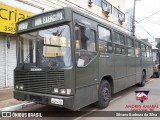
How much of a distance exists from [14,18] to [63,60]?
642 cm

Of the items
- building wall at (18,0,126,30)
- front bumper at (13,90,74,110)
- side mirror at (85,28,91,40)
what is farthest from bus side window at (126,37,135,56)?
building wall at (18,0,126,30)

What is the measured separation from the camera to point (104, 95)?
7.27m

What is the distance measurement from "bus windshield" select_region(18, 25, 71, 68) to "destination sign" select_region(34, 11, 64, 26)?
0.22 meters

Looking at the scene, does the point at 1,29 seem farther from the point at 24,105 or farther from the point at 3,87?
the point at 24,105

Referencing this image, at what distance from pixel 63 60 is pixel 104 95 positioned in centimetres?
236

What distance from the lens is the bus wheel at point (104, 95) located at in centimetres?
703

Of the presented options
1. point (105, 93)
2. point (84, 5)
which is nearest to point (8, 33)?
point (105, 93)

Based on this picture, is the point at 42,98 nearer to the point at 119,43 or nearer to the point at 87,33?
the point at 87,33

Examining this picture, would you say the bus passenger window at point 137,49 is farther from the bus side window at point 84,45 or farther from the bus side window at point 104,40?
the bus side window at point 84,45

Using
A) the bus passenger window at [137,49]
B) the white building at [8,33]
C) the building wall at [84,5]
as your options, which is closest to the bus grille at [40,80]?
the white building at [8,33]

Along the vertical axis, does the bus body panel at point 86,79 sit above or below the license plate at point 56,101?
above

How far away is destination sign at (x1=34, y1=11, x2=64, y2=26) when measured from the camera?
5.73 meters

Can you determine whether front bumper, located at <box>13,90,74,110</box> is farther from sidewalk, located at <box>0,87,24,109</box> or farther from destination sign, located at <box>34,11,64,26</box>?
destination sign, located at <box>34,11,64,26</box>

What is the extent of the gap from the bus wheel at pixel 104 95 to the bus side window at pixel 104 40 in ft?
3.64
